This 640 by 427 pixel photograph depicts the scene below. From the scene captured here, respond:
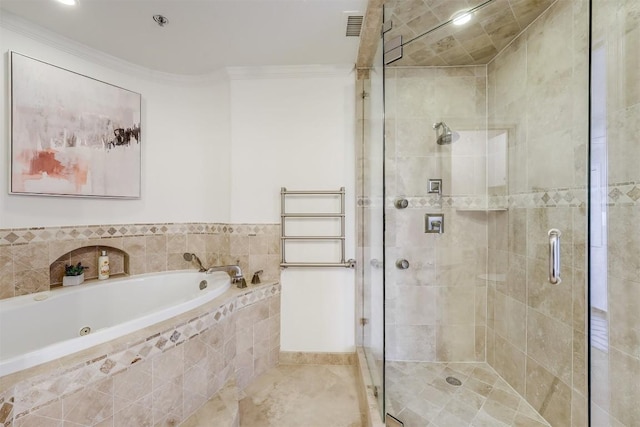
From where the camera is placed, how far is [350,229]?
2062mm

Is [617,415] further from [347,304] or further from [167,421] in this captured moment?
[167,421]

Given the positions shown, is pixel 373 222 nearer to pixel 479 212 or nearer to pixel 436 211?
pixel 436 211

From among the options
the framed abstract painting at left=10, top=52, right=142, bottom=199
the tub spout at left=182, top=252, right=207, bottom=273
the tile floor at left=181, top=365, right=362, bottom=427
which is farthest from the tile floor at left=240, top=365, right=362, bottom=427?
the framed abstract painting at left=10, top=52, right=142, bottom=199

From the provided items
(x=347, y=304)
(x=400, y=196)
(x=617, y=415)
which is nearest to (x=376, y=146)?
(x=400, y=196)

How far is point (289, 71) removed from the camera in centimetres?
205

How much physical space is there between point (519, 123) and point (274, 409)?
7.61 feet

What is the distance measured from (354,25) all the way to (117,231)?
2.30 m

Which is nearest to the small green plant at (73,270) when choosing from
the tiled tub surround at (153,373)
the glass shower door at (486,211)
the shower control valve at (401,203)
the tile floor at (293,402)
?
the tiled tub surround at (153,373)

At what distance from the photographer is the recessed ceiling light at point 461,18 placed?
57.5 inches

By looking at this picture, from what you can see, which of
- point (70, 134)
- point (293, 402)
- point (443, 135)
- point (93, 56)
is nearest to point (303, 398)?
point (293, 402)

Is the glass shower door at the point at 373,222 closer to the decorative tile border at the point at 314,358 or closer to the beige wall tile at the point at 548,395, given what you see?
the decorative tile border at the point at 314,358

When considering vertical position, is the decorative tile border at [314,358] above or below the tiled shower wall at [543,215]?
below

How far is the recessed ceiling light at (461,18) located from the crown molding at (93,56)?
1.72 meters

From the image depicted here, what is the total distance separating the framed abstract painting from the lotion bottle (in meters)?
0.48
